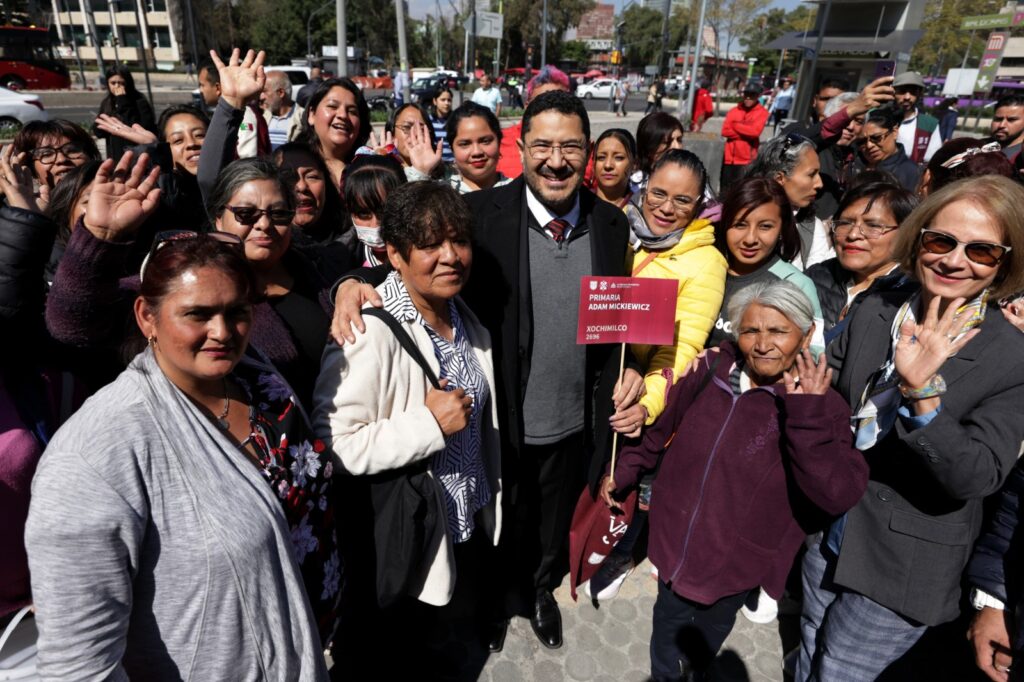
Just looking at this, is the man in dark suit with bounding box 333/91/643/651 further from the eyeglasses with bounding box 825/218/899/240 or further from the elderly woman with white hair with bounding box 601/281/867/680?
the eyeglasses with bounding box 825/218/899/240

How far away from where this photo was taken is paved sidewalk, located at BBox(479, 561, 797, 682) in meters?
3.01

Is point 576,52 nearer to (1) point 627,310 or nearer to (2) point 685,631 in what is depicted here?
(1) point 627,310

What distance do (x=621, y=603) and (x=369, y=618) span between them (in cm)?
159

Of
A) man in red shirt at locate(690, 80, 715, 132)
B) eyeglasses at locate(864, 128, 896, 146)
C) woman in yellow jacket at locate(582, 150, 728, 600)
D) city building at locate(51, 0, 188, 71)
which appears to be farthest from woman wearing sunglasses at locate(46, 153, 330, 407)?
Answer: city building at locate(51, 0, 188, 71)

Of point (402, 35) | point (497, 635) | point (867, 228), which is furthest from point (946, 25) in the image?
point (497, 635)

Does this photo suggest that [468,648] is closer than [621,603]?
Yes

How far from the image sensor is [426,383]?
2178 mm

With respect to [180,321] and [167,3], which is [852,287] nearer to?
[180,321]

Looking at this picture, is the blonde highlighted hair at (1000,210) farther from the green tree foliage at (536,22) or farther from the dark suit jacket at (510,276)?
the green tree foliage at (536,22)

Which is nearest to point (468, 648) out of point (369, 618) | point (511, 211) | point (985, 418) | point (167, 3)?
point (369, 618)

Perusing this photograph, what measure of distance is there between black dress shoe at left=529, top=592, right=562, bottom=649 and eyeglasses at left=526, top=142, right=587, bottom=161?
2380 millimetres

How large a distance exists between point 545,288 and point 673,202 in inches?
33.2

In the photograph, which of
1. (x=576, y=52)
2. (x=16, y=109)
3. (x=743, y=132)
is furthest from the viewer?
(x=576, y=52)

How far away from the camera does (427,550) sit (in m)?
2.29
